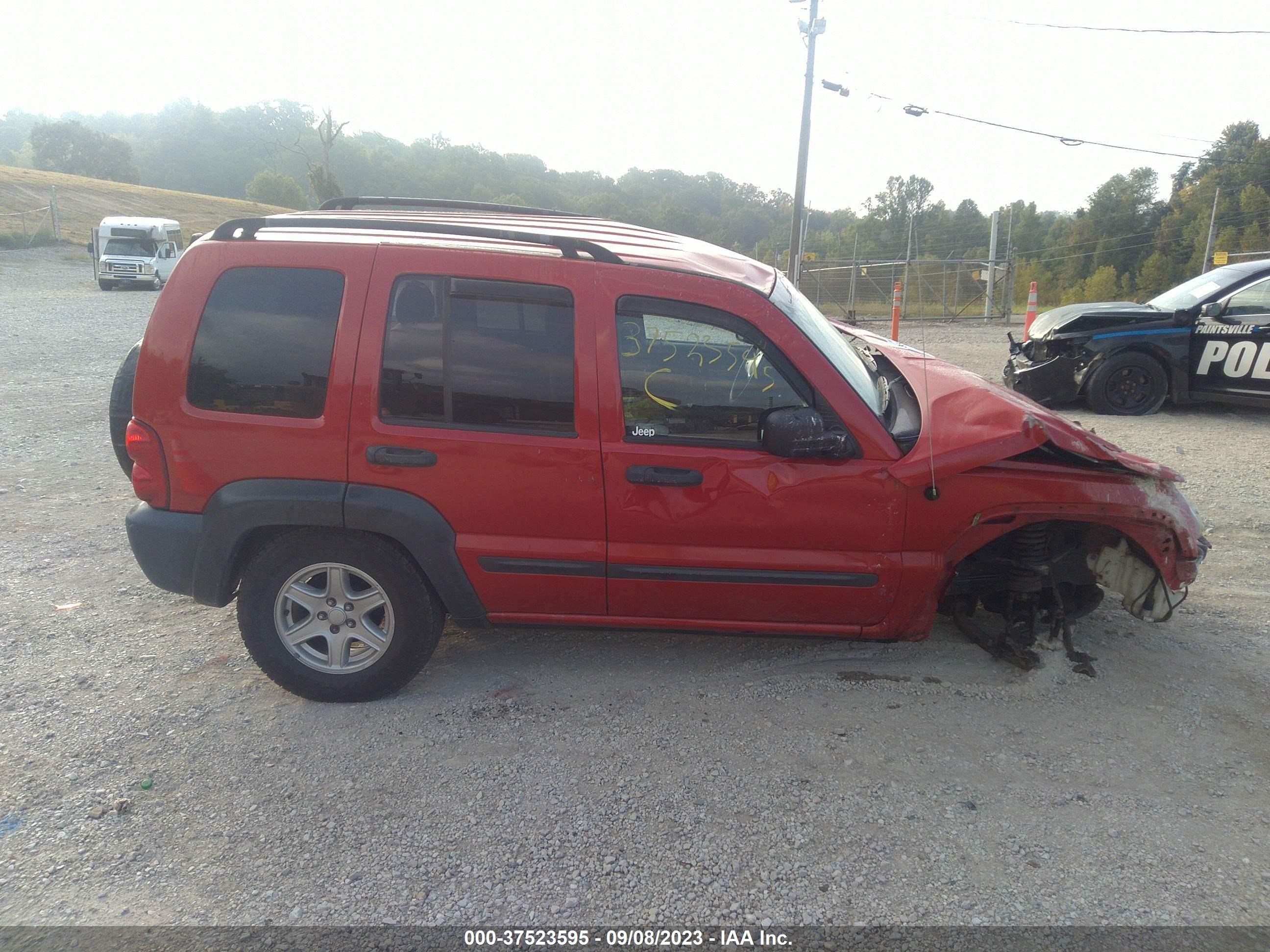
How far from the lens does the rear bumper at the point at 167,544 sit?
3.47m

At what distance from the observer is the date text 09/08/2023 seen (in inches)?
94.0

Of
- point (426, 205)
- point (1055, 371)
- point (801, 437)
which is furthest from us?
point (1055, 371)

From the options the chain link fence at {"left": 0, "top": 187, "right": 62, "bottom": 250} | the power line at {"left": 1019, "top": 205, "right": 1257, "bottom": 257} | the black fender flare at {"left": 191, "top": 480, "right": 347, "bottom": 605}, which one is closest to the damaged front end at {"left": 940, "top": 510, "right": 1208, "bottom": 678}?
the black fender flare at {"left": 191, "top": 480, "right": 347, "bottom": 605}

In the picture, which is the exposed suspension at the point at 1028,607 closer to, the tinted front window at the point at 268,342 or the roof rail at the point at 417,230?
the roof rail at the point at 417,230

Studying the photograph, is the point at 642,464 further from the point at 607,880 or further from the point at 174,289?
the point at 174,289

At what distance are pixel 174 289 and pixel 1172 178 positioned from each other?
77901mm

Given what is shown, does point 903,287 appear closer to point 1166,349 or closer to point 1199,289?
point 1199,289

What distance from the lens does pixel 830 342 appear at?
3.82 metres

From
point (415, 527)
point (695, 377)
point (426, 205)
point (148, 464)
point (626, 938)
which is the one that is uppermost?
point (426, 205)

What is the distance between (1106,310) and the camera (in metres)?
9.10

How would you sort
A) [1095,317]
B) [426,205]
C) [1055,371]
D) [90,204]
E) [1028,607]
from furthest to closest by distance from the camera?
[90,204] < [1055,371] < [1095,317] < [426,205] < [1028,607]

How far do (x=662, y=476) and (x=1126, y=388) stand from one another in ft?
25.8

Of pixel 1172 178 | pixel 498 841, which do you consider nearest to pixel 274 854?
pixel 498 841

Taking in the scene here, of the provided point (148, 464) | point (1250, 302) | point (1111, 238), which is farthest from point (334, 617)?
point (1111, 238)
